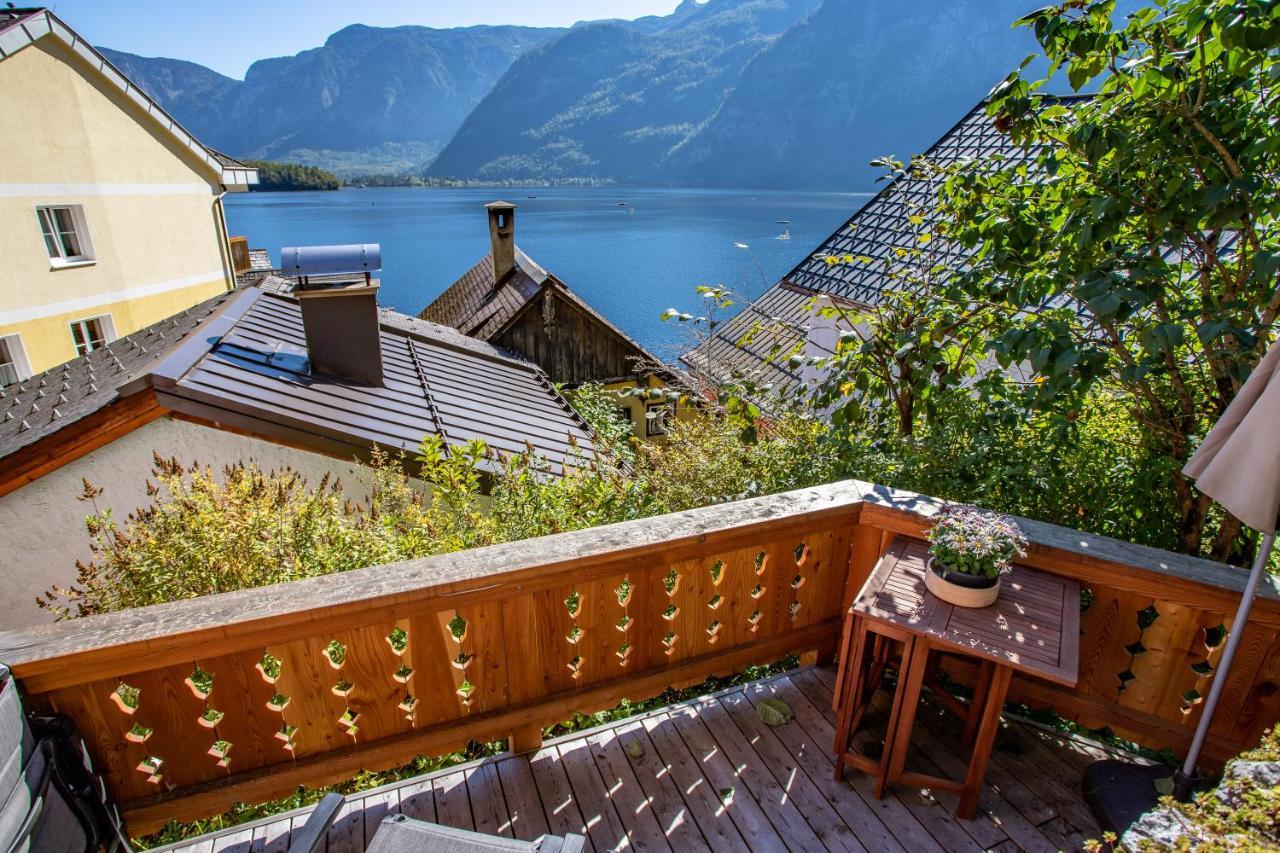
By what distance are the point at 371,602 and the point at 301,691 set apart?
0.42 meters

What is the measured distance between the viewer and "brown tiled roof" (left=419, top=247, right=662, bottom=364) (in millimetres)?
14859

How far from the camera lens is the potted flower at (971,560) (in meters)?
2.28

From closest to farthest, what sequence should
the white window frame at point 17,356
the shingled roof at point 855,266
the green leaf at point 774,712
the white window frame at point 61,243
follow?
the green leaf at point 774,712 < the shingled roof at point 855,266 < the white window frame at point 17,356 < the white window frame at point 61,243

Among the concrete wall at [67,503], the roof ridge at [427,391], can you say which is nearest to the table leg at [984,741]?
the roof ridge at [427,391]

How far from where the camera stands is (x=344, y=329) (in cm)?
682

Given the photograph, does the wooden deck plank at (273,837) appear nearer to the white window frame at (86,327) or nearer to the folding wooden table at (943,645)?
the folding wooden table at (943,645)

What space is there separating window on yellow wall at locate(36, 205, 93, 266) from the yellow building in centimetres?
2

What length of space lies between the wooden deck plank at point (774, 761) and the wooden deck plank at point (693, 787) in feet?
0.55

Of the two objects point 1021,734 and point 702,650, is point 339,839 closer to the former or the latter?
point 702,650

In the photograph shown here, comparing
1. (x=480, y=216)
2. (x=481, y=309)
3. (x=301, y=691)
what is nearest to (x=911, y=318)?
(x=301, y=691)

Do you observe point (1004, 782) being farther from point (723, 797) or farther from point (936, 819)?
point (723, 797)

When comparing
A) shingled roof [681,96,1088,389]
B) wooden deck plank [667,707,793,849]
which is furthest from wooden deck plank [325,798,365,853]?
shingled roof [681,96,1088,389]

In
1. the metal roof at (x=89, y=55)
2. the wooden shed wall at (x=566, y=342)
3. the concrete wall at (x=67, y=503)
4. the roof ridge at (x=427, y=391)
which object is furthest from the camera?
the wooden shed wall at (x=566, y=342)

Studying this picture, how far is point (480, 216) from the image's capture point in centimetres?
10031
